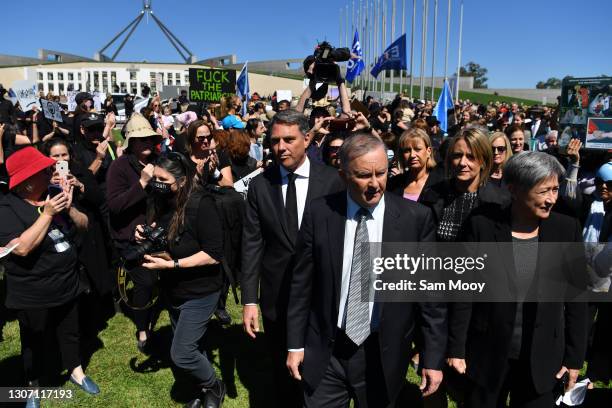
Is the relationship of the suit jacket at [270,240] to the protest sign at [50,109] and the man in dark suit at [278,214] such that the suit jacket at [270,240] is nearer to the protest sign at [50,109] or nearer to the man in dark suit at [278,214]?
the man in dark suit at [278,214]

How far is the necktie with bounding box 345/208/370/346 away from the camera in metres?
2.51

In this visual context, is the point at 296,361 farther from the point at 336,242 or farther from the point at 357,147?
the point at 357,147

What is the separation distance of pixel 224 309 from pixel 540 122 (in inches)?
389

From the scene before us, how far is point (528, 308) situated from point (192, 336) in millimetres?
2323

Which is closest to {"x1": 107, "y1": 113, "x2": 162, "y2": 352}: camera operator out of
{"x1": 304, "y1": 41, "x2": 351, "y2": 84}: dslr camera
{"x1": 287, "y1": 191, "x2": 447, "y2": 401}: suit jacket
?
{"x1": 304, "y1": 41, "x2": 351, "y2": 84}: dslr camera

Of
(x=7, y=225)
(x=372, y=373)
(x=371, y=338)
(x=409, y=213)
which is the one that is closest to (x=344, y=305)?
(x=371, y=338)

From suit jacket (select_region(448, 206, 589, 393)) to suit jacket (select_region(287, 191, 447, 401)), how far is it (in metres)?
0.22

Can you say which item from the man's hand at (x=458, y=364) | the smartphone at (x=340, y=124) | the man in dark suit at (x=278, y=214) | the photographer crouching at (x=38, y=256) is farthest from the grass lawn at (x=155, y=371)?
the smartphone at (x=340, y=124)

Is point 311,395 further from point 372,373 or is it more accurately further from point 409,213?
point 409,213

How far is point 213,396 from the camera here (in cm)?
386

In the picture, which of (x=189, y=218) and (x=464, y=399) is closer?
(x=464, y=399)


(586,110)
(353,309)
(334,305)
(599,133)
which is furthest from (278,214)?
(586,110)

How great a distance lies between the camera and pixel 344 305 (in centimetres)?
260

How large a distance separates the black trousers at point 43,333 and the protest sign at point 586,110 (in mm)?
6206
